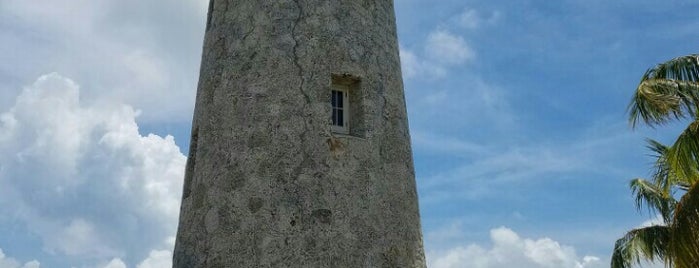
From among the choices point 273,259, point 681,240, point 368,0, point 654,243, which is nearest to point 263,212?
point 273,259

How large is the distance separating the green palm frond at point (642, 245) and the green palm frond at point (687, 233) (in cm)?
527

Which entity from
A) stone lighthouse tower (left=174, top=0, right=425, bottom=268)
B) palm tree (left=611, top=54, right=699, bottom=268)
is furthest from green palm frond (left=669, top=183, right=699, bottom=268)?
stone lighthouse tower (left=174, top=0, right=425, bottom=268)

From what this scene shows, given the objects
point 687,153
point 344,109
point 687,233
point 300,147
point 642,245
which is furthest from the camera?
point 642,245

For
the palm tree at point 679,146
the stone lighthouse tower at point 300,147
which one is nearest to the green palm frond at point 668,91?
the palm tree at point 679,146

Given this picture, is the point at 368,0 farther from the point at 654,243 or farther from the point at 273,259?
the point at 654,243

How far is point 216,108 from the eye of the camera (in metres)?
9.04

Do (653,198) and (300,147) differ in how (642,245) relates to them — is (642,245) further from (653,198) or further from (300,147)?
(300,147)

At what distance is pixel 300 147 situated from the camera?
8.35 m

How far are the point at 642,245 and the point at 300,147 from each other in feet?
33.6

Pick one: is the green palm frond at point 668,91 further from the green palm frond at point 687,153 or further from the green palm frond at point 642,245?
the green palm frond at point 642,245

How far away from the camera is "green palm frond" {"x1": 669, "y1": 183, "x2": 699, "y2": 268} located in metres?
9.76

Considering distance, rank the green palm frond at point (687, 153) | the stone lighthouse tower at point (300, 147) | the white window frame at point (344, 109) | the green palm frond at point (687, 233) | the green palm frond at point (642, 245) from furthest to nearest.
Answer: the green palm frond at point (642, 245)
the green palm frond at point (687, 153)
the green palm frond at point (687, 233)
the white window frame at point (344, 109)
the stone lighthouse tower at point (300, 147)

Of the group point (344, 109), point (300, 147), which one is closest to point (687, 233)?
point (344, 109)

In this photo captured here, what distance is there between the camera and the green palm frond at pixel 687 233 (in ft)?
32.0
